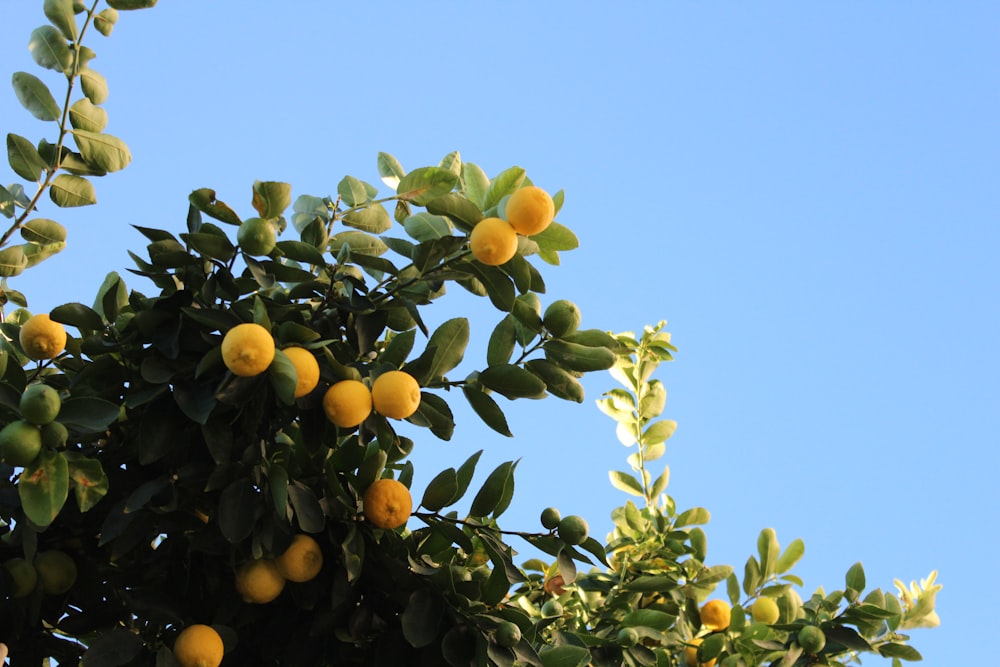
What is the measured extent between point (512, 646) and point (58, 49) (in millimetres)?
1323

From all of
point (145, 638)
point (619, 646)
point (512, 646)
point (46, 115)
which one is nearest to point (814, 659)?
point (619, 646)

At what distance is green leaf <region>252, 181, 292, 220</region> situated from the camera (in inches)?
67.3

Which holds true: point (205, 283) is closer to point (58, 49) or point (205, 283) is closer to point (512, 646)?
point (58, 49)

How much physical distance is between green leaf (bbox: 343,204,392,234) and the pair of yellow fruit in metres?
0.32

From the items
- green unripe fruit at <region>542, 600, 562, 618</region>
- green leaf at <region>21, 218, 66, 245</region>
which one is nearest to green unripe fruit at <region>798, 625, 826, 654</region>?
green unripe fruit at <region>542, 600, 562, 618</region>

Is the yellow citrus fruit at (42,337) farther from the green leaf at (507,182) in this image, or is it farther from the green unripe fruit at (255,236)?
the green leaf at (507,182)

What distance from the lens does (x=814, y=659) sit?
210 cm

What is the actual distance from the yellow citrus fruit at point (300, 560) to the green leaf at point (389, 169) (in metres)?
0.72

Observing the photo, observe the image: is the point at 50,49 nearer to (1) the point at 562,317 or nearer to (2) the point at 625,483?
(1) the point at 562,317

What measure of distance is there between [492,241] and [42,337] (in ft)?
2.78

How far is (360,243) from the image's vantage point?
1880mm

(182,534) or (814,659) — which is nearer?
(182,534)

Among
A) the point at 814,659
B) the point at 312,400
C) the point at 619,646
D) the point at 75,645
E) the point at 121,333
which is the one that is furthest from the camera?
the point at 814,659

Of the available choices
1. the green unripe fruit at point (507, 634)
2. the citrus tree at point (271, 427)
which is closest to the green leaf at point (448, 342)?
the citrus tree at point (271, 427)
